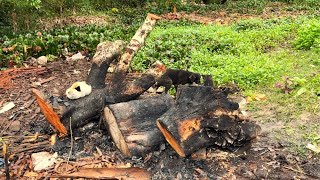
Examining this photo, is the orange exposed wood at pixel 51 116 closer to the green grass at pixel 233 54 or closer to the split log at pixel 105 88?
the split log at pixel 105 88

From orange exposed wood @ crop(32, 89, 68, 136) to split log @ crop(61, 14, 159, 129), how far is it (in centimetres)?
6

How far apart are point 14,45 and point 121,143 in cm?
476

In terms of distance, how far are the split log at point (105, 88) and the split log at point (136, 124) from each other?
319 mm

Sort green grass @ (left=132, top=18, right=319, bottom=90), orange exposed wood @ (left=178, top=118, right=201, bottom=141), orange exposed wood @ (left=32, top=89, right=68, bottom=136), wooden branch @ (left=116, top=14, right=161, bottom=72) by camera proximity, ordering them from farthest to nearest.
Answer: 1. green grass @ (left=132, top=18, right=319, bottom=90)
2. wooden branch @ (left=116, top=14, right=161, bottom=72)
3. orange exposed wood @ (left=32, top=89, right=68, bottom=136)
4. orange exposed wood @ (left=178, top=118, right=201, bottom=141)

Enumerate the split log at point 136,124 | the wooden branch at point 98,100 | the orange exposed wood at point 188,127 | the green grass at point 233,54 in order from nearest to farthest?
1. the orange exposed wood at point 188,127
2. the split log at point 136,124
3. the wooden branch at point 98,100
4. the green grass at point 233,54

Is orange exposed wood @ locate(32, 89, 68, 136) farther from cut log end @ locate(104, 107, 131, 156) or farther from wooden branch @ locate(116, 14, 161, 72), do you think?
wooden branch @ locate(116, 14, 161, 72)

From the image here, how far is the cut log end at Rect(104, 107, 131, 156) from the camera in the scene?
12.8ft

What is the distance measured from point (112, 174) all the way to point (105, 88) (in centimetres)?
130

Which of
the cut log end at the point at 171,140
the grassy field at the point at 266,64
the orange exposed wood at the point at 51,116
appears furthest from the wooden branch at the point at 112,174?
the grassy field at the point at 266,64

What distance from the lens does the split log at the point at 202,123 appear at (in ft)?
11.8

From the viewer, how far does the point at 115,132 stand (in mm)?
3994

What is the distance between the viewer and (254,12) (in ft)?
48.4

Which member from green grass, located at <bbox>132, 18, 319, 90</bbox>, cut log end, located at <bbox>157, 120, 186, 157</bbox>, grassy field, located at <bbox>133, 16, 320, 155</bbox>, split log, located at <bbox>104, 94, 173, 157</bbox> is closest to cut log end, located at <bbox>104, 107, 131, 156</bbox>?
split log, located at <bbox>104, 94, 173, 157</bbox>

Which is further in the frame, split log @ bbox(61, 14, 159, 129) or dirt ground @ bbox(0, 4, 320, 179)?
split log @ bbox(61, 14, 159, 129)
